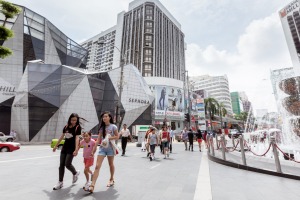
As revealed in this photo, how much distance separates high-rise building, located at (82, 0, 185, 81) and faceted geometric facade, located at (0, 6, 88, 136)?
28.5 m

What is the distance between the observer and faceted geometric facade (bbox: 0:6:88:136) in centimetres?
2602

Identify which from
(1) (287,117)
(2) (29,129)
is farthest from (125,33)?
(1) (287,117)

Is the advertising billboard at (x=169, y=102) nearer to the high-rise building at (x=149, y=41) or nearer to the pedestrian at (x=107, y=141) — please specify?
the high-rise building at (x=149, y=41)

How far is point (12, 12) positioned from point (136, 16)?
75.1 metres

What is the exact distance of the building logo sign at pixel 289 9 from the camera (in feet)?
187

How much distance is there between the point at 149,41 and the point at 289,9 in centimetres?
5082

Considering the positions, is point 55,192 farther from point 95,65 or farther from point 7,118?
point 95,65

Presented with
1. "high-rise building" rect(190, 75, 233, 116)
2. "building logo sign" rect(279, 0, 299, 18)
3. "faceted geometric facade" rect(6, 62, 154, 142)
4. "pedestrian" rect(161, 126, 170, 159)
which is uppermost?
"building logo sign" rect(279, 0, 299, 18)

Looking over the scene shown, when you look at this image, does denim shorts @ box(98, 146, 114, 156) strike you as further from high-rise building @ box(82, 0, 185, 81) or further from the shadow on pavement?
high-rise building @ box(82, 0, 185, 81)

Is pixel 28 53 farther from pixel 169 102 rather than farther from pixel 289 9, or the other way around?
pixel 289 9

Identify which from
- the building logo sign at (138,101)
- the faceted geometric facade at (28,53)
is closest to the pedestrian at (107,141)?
the faceted geometric facade at (28,53)

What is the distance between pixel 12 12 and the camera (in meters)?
14.1

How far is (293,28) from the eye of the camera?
58875 mm

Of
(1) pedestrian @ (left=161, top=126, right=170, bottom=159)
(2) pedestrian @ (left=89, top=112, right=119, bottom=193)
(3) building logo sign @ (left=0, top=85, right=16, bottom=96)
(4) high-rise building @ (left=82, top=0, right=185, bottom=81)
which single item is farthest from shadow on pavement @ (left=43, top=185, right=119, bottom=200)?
(4) high-rise building @ (left=82, top=0, right=185, bottom=81)
